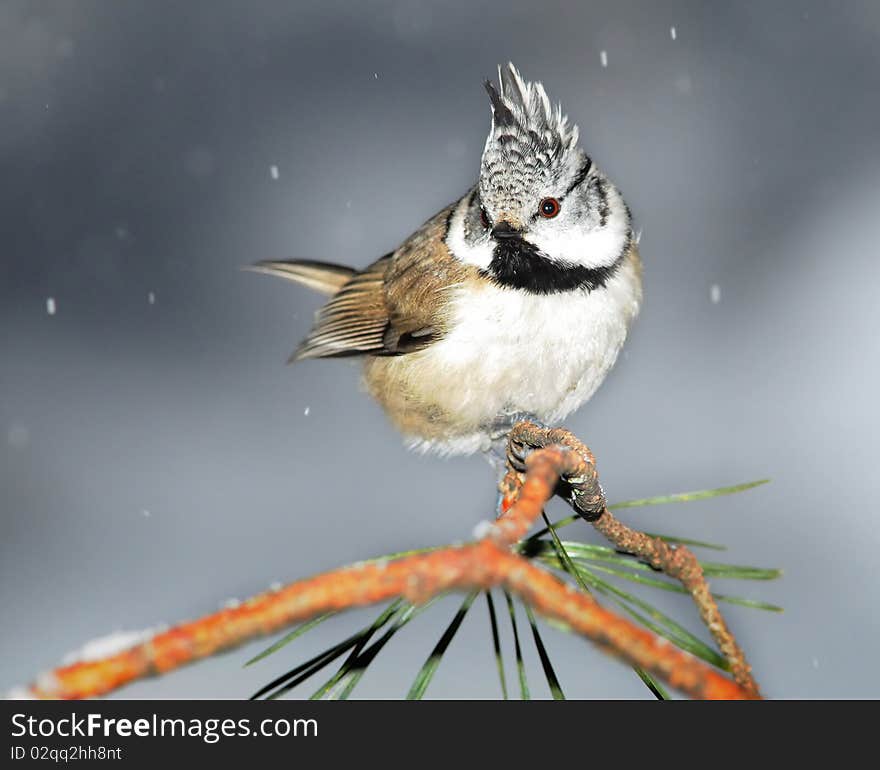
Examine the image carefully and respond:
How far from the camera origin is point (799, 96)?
173 inches

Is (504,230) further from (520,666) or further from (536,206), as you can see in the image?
(520,666)

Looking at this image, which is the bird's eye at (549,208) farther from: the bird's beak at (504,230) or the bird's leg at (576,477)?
the bird's leg at (576,477)

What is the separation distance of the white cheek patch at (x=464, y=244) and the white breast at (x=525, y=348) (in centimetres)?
8

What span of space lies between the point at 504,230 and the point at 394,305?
643mm

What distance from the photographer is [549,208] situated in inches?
97.1

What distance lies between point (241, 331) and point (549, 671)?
11.9ft

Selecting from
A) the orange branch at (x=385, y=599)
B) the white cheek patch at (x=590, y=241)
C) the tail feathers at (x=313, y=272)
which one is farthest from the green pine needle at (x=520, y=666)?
the tail feathers at (x=313, y=272)

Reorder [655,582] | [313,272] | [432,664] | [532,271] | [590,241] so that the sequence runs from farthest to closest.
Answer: [313,272], [590,241], [532,271], [655,582], [432,664]

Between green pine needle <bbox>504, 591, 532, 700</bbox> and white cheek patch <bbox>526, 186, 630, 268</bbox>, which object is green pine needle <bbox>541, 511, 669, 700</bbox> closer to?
green pine needle <bbox>504, 591, 532, 700</bbox>

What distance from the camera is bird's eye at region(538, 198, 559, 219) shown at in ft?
8.03

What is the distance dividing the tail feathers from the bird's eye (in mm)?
1159

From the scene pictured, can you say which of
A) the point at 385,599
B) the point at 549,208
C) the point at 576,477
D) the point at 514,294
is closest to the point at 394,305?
the point at 514,294

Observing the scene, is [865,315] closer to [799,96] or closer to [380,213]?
[799,96]
